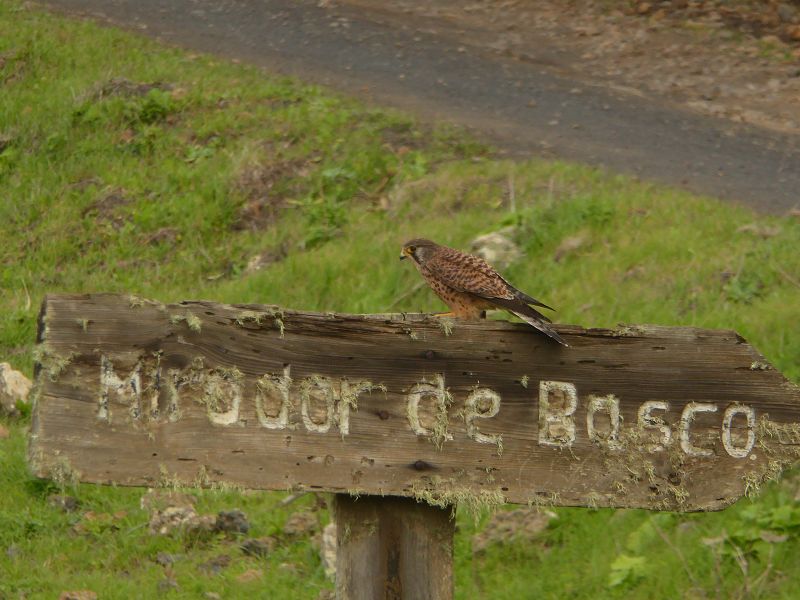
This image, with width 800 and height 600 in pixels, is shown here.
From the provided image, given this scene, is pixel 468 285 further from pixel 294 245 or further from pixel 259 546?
pixel 294 245

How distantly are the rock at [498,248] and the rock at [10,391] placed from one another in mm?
2932

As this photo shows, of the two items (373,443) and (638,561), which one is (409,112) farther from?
(373,443)

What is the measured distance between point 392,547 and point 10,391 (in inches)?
204

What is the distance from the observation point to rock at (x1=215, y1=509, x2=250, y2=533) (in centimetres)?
654

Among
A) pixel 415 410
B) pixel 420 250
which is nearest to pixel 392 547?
pixel 415 410

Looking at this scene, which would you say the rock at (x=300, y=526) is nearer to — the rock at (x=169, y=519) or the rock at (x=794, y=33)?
the rock at (x=169, y=519)

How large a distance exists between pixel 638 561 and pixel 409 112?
6.48 meters

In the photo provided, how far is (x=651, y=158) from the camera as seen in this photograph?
404 inches

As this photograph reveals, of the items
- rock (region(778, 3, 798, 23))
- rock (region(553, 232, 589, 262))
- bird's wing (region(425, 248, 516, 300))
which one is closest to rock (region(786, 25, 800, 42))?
rock (region(778, 3, 798, 23))

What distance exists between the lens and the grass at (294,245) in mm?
5801

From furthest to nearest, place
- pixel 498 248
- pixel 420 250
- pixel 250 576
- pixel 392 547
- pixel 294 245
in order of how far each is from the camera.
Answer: pixel 294 245 < pixel 498 248 < pixel 250 576 < pixel 420 250 < pixel 392 547

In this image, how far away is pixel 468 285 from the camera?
4.07 m

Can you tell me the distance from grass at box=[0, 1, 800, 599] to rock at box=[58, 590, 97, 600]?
0.24 ft

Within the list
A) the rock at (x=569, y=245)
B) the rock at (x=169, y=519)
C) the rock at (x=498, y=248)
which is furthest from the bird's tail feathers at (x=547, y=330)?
the rock at (x=569, y=245)
